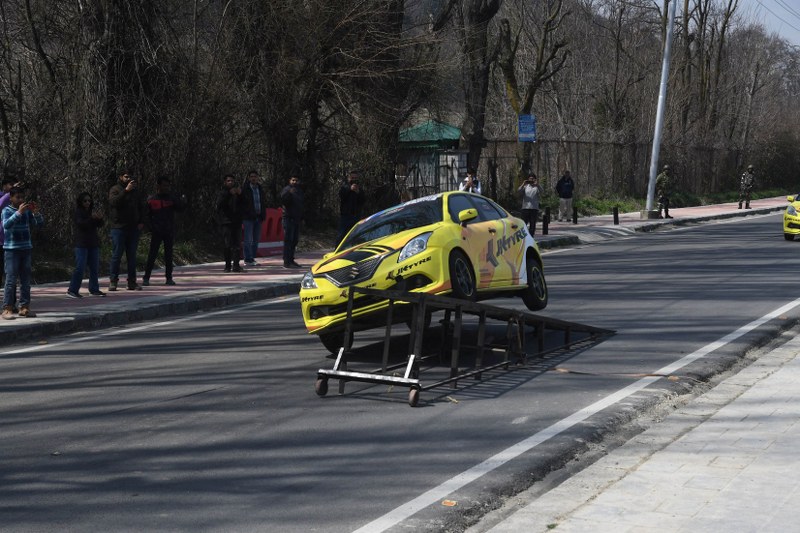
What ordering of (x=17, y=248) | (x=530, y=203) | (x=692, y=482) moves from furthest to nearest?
(x=530, y=203) < (x=17, y=248) < (x=692, y=482)

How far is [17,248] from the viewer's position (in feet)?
47.6

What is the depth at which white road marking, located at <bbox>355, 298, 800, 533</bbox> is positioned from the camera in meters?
6.03

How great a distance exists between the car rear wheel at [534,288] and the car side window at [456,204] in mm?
1259

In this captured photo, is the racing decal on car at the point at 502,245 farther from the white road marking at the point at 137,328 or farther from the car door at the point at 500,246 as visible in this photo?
the white road marking at the point at 137,328

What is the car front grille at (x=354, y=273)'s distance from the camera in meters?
11.1

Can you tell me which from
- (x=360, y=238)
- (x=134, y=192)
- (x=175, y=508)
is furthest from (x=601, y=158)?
(x=175, y=508)

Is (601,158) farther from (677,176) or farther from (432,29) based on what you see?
(432,29)

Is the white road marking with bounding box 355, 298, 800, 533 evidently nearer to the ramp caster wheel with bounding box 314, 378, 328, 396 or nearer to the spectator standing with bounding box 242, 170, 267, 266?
the ramp caster wheel with bounding box 314, 378, 328, 396

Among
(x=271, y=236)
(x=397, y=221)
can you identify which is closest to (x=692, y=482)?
(x=397, y=221)

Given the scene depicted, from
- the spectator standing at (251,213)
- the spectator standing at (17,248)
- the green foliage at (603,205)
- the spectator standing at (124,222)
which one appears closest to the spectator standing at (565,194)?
the green foliage at (603,205)

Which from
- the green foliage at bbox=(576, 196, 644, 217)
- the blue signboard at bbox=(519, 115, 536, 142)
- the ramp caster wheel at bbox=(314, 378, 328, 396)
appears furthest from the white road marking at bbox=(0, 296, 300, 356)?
the green foliage at bbox=(576, 196, 644, 217)

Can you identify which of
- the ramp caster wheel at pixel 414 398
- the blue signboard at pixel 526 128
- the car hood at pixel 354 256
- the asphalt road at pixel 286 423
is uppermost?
the blue signboard at pixel 526 128

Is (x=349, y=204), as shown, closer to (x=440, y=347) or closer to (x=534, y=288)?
(x=534, y=288)

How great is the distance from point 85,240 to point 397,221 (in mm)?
6220
